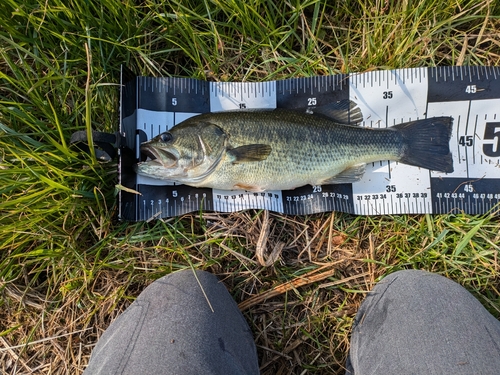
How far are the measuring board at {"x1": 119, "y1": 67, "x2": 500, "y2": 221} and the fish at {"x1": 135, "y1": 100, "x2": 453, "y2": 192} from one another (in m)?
0.11

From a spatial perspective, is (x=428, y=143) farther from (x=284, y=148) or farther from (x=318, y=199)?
(x=284, y=148)

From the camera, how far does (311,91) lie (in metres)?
2.97

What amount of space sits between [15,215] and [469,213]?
11.6 ft

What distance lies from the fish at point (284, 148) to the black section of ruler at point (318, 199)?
0.31 feet

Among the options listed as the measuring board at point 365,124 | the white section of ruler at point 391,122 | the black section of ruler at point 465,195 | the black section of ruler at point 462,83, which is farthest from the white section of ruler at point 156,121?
the black section of ruler at point 465,195

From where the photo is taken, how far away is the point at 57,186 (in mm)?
2535

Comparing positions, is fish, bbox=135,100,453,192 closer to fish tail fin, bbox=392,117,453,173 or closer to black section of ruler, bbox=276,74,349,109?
fish tail fin, bbox=392,117,453,173

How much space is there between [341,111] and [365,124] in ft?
0.78

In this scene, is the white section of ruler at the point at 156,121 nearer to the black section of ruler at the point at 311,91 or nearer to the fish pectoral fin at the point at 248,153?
the fish pectoral fin at the point at 248,153

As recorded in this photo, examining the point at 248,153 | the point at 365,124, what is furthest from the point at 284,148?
the point at 365,124

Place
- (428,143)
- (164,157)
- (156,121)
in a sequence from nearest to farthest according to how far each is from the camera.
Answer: (164,157) → (428,143) → (156,121)

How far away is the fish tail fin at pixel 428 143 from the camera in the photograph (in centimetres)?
281

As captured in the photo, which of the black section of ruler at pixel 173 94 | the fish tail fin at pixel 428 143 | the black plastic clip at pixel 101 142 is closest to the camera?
the black plastic clip at pixel 101 142

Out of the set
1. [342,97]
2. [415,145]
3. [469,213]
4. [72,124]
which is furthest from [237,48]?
[469,213]
